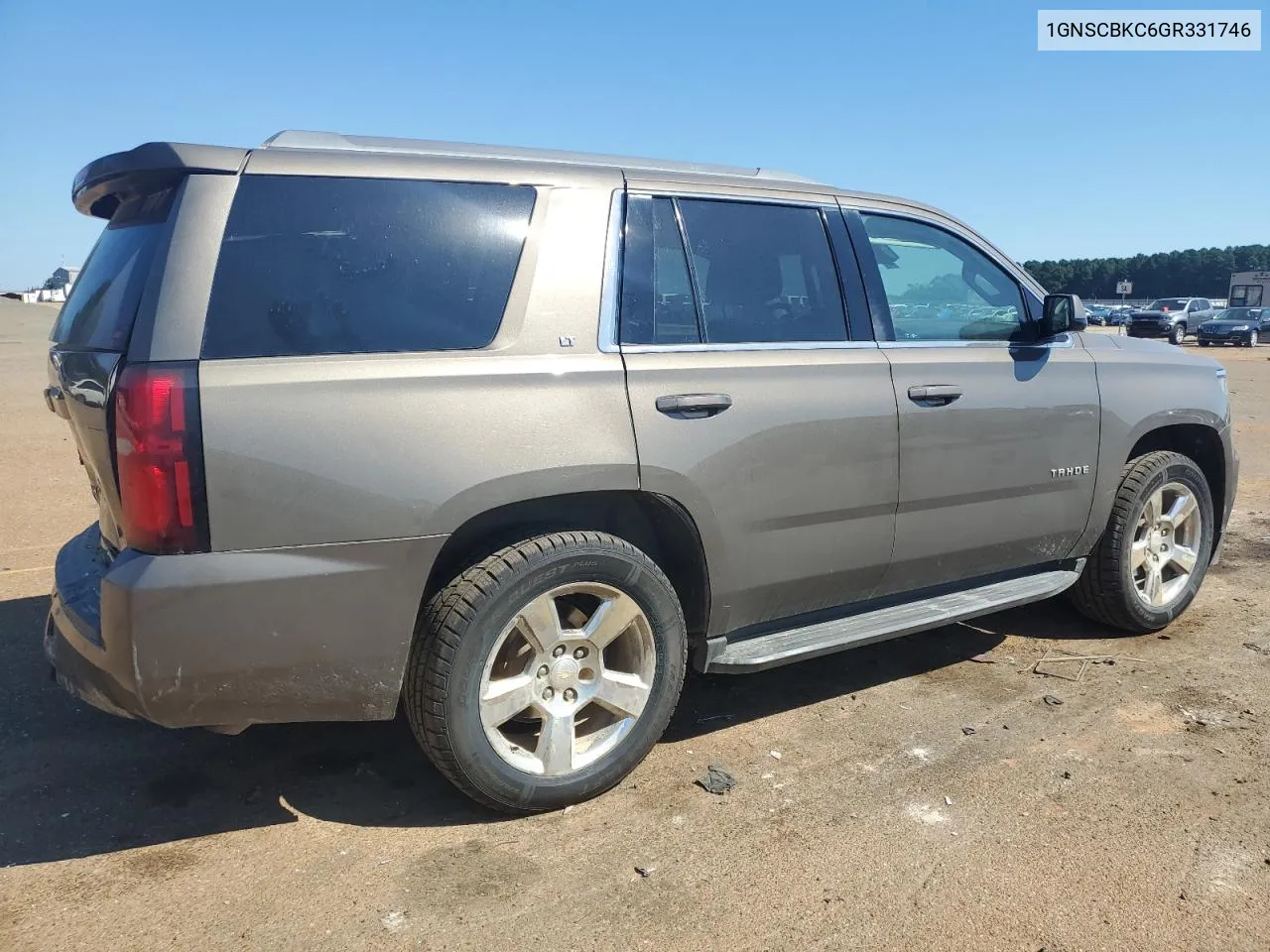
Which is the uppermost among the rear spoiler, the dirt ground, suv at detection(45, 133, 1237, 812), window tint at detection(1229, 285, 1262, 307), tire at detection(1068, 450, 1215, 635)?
window tint at detection(1229, 285, 1262, 307)

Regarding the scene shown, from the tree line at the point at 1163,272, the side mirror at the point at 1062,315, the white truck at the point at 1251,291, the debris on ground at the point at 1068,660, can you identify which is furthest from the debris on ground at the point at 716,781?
the tree line at the point at 1163,272

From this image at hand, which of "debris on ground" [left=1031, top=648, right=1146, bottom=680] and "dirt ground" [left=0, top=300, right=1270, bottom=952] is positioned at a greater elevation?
"dirt ground" [left=0, top=300, right=1270, bottom=952]

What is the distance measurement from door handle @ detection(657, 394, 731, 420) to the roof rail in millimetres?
822

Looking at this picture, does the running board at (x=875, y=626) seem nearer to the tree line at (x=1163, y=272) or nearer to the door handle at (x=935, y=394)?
the door handle at (x=935, y=394)

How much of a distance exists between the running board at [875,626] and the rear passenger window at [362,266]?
1.38m

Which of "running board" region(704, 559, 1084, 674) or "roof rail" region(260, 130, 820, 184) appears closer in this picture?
"roof rail" region(260, 130, 820, 184)

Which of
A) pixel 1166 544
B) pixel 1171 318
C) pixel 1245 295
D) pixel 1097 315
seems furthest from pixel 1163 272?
pixel 1166 544

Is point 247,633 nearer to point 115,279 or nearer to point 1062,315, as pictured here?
point 115,279

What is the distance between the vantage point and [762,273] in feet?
11.5

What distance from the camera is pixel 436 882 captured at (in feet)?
8.59

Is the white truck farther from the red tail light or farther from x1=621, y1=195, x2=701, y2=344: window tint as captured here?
the red tail light

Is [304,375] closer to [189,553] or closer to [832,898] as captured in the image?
[189,553]

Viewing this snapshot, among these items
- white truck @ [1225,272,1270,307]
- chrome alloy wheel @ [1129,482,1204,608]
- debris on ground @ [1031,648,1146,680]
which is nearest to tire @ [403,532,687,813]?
debris on ground @ [1031,648,1146,680]

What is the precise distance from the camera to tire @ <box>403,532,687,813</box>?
276cm
